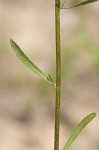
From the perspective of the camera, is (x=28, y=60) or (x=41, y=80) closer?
(x=28, y=60)

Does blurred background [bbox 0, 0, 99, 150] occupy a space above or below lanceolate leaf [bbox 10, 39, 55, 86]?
below

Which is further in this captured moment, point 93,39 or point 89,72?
point 93,39

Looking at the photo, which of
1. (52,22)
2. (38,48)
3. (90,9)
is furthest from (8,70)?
(90,9)

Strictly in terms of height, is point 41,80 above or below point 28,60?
below

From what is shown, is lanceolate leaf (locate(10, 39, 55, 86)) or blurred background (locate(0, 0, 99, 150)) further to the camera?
blurred background (locate(0, 0, 99, 150))

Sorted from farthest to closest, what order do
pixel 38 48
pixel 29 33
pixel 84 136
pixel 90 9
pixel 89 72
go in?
pixel 90 9 → pixel 29 33 → pixel 38 48 → pixel 89 72 → pixel 84 136

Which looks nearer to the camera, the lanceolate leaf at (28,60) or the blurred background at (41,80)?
the lanceolate leaf at (28,60)

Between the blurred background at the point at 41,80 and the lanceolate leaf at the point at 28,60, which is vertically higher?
the lanceolate leaf at the point at 28,60

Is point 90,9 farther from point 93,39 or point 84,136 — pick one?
point 84,136
